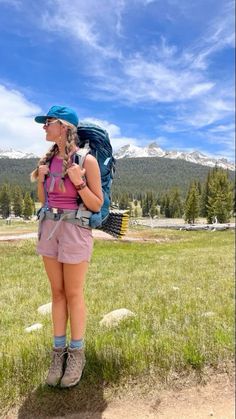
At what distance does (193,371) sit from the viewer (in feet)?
16.5

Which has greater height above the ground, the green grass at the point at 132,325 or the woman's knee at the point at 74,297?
the woman's knee at the point at 74,297

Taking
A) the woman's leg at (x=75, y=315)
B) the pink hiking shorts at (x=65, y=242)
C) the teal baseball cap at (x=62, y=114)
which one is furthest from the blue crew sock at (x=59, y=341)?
the teal baseball cap at (x=62, y=114)

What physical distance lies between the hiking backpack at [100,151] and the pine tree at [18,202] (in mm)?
9255

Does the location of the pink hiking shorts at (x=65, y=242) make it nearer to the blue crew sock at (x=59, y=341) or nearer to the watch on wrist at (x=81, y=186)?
the watch on wrist at (x=81, y=186)

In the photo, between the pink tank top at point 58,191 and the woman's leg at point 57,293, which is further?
the woman's leg at point 57,293

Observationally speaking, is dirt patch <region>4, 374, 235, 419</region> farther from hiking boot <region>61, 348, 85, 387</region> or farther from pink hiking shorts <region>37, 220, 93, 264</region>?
pink hiking shorts <region>37, 220, 93, 264</region>

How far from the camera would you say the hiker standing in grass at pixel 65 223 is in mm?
3990

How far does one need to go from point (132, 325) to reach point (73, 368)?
200 cm

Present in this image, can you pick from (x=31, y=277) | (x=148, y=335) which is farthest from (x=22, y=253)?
(x=148, y=335)

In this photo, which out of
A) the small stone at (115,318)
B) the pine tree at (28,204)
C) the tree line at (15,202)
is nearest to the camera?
the small stone at (115,318)

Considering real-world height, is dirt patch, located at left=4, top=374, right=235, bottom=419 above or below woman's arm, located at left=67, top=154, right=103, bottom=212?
below

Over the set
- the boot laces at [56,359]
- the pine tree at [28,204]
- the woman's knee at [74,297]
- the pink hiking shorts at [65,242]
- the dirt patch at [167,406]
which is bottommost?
the dirt patch at [167,406]

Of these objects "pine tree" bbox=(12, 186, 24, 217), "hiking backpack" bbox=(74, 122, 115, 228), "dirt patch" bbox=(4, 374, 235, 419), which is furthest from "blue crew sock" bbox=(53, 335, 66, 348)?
"pine tree" bbox=(12, 186, 24, 217)

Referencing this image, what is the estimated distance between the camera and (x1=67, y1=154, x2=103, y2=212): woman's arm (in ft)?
13.1
